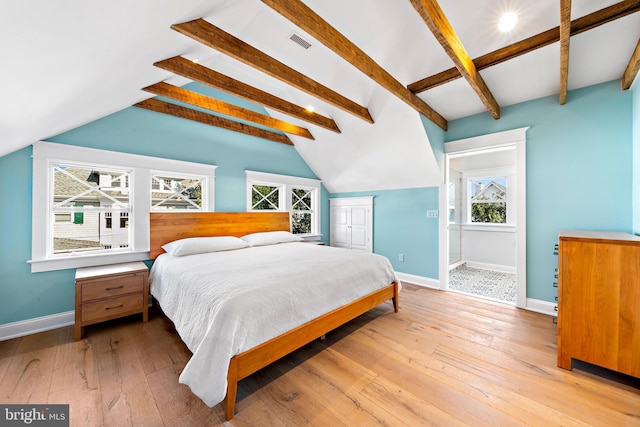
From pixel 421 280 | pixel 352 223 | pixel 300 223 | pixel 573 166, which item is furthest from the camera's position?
pixel 300 223

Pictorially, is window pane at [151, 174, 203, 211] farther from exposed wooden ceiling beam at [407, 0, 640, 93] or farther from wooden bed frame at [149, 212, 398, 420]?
exposed wooden ceiling beam at [407, 0, 640, 93]

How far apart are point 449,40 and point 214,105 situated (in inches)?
106

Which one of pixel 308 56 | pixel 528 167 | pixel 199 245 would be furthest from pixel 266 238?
pixel 528 167

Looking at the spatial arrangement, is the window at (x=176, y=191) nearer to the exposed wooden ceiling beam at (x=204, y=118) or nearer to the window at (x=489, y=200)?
the exposed wooden ceiling beam at (x=204, y=118)

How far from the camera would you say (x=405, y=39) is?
232 cm

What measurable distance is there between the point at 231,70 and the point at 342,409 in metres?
3.78

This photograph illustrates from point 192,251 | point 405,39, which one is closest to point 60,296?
point 192,251

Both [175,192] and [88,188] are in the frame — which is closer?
[88,188]

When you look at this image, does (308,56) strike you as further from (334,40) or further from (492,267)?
(492,267)

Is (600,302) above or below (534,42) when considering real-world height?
below

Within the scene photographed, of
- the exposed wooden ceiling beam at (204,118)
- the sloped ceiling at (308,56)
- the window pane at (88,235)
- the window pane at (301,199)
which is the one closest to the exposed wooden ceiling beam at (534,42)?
the sloped ceiling at (308,56)

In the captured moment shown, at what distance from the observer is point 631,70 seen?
207 centimetres

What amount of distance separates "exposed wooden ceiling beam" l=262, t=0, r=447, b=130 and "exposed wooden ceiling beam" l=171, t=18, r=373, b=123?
22.7 inches

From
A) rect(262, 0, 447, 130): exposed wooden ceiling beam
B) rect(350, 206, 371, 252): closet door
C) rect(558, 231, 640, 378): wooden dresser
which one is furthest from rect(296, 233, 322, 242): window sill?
rect(558, 231, 640, 378): wooden dresser
